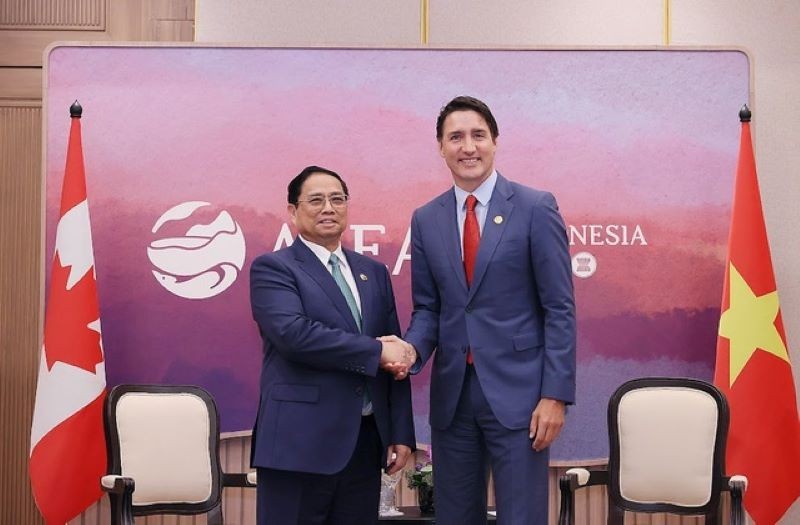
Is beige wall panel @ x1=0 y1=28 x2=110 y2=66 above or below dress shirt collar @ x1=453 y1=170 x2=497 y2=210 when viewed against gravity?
above

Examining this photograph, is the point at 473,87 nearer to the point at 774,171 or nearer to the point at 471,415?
the point at 774,171

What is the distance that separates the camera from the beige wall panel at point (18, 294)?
4.86 meters

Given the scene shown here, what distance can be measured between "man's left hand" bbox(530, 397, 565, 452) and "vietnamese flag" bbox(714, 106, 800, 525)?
1.56 metres

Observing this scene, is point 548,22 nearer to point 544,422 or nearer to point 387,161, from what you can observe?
point 387,161

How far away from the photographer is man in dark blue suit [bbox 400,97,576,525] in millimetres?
2873

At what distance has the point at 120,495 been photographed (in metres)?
3.65

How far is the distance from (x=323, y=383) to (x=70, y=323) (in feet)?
5.25

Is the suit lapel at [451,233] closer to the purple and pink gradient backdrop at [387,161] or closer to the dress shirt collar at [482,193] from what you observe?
the dress shirt collar at [482,193]

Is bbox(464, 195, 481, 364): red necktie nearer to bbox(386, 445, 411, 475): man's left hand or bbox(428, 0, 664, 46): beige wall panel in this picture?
bbox(386, 445, 411, 475): man's left hand

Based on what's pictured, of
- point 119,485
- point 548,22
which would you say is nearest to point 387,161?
point 548,22

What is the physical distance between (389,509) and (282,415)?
121 centimetres

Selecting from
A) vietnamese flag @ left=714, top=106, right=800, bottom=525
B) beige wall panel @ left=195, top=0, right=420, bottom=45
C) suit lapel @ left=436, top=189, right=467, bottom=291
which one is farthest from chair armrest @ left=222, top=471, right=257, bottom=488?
beige wall panel @ left=195, top=0, right=420, bottom=45

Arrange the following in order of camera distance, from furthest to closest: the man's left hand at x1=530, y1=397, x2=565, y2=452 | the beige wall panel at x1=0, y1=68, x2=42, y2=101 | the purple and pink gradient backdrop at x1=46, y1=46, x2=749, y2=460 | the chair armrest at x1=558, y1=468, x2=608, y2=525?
the beige wall panel at x1=0, y1=68, x2=42, y2=101, the purple and pink gradient backdrop at x1=46, y1=46, x2=749, y2=460, the chair armrest at x1=558, y1=468, x2=608, y2=525, the man's left hand at x1=530, y1=397, x2=565, y2=452

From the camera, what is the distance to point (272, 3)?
483 centimetres
